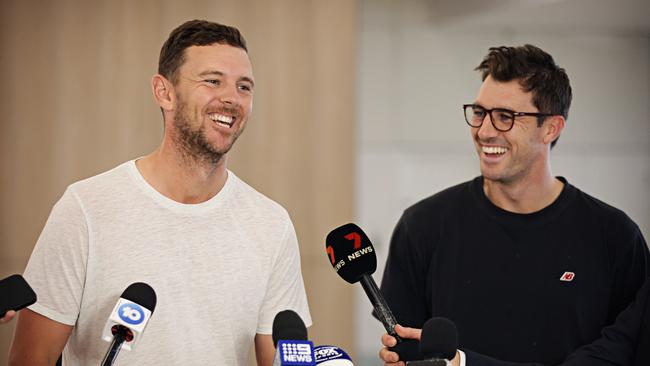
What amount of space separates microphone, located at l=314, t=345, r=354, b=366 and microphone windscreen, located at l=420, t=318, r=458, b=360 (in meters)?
0.16

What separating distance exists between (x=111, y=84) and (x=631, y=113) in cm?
278

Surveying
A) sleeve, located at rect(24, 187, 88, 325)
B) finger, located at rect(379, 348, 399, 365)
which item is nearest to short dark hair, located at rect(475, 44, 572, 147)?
finger, located at rect(379, 348, 399, 365)

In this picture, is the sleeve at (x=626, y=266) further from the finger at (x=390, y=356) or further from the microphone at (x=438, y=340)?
the microphone at (x=438, y=340)

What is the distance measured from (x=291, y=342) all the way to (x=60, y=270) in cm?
77

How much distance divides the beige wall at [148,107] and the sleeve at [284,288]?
213 cm

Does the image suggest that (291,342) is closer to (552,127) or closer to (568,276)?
(568,276)

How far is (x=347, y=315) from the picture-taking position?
14.4 ft

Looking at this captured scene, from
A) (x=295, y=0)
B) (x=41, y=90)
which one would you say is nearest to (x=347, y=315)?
(x=295, y=0)

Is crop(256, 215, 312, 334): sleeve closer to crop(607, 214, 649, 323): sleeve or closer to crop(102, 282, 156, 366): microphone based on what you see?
crop(102, 282, 156, 366): microphone

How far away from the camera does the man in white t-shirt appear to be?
1.95 m

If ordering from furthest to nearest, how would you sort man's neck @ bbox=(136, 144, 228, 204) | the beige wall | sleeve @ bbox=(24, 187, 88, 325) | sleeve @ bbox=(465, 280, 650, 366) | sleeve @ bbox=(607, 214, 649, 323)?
the beige wall → sleeve @ bbox=(607, 214, 649, 323) → sleeve @ bbox=(465, 280, 650, 366) → man's neck @ bbox=(136, 144, 228, 204) → sleeve @ bbox=(24, 187, 88, 325)

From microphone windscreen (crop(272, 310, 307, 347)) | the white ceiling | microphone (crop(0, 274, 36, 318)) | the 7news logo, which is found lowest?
microphone windscreen (crop(272, 310, 307, 347))

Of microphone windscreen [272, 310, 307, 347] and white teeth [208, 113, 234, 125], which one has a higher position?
white teeth [208, 113, 234, 125]

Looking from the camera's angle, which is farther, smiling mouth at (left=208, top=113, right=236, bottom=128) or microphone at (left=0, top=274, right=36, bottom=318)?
smiling mouth at (left=208, top=113, right=236, bottom=128)
